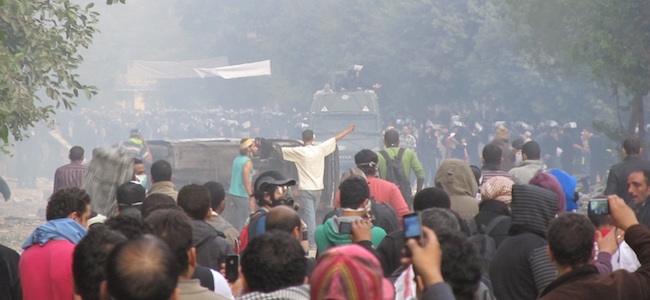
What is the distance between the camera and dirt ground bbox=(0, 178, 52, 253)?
19.5 meters

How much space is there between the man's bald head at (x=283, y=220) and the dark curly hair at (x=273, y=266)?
5.87 feet

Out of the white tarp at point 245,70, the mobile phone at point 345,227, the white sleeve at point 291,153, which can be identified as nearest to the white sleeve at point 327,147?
the white sleeve at point 291,153

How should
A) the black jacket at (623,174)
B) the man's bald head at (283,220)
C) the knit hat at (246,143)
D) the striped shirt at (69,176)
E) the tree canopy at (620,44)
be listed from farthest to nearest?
the tree canopy at (620,44), the knit hat at (246,143), the striped shirt at (69,176), the black jacket at (623,174), the man's bald head at (283,220)

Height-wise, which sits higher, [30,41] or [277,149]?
[30,41]

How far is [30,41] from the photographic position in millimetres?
14734

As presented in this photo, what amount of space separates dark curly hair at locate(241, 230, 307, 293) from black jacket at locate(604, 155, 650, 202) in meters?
7.75

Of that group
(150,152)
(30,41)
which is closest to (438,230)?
(30,41)

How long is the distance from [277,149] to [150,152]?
2.89 metres

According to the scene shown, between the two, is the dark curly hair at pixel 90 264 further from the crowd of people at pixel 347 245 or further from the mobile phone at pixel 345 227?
the mobile phone at pixel 345 227

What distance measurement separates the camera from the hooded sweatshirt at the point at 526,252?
5.75 m

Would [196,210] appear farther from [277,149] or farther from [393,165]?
[277,149]

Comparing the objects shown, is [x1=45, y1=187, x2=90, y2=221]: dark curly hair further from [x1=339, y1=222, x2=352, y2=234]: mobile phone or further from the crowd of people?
[x1=339, y1=222, x2=352, y2=234]: mobile phone

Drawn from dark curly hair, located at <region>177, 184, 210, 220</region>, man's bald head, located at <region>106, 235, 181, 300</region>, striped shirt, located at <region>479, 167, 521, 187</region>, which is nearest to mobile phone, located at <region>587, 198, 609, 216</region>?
man's bald head, located at <region>106, 235, 181, 300</region>

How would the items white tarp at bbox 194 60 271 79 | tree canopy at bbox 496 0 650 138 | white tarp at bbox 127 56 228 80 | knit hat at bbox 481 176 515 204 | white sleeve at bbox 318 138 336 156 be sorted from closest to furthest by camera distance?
knit hat at bbox 481 176 515 204, white sleeve at bbox 318 138 336 156, tree canopy at bbox 496 0 650 138, white tarp at bbox 194 60 271 79, white tarp at bbox 127 56 228 80
